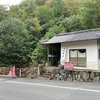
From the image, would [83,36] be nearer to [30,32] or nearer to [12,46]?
[12,46]

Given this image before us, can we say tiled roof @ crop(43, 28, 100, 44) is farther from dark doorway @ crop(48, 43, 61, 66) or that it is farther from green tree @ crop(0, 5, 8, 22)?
green tree @ crop(0, 5, 8, 22)

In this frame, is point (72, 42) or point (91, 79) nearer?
point (91, 79)

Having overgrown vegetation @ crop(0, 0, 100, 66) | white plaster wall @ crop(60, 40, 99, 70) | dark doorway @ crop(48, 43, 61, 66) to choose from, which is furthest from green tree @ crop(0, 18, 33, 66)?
white plaster wall @ crop(60, 40, 99, 70)

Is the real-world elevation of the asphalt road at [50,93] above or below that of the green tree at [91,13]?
below

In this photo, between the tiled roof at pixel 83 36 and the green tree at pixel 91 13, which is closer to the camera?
the tiled roof at pixel 83 36

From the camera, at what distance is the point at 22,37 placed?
25203 millimetres

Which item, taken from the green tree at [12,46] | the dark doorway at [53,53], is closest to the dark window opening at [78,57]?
the dark doorway at [53,53]

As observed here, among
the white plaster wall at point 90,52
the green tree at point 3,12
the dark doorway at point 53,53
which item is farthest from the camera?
the green tree at point 3,12

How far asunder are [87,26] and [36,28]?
8.38m

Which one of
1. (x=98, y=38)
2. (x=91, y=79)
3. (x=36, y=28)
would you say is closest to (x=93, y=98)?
(x=91, y=79)

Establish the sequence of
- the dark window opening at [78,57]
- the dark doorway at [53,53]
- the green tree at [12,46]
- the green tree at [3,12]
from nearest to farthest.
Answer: the dark window opening at [78,57]
the dark doorway at [53,53]
the green tree at [12,46]
the green tree at [3,12]

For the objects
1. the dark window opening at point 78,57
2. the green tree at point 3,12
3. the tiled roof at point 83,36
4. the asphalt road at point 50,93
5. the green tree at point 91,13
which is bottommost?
the asphalt road at point 50,93

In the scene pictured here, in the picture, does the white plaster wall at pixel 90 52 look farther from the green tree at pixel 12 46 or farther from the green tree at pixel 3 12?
the green tree at pixel 3 12

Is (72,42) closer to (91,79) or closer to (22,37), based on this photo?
(91,79)
